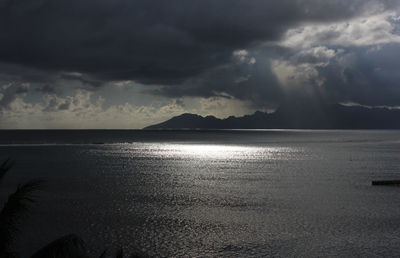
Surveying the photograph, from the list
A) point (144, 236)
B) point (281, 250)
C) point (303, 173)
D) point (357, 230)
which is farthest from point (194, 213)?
point (303, 173)

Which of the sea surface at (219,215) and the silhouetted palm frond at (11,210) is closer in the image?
the silhouetted palm frond at (11,210)

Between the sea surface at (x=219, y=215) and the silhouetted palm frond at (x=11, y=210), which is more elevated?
the silhouetted palm frond at (x=11, y=210)

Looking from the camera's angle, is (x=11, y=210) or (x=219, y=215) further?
(x=219, y=215)

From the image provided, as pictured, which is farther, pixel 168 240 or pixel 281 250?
pixel 168 240

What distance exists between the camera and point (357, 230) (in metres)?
39.2

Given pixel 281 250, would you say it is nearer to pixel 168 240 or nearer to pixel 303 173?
pixel 168 240

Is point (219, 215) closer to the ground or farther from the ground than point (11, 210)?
closer to the ground

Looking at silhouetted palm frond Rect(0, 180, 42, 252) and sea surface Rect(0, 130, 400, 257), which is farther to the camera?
sea surface Rect(0, 130, 400, 257)

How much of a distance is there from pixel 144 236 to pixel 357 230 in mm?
22722

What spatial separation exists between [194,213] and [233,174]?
44.2 m

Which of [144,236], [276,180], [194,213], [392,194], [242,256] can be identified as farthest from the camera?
[276,180]

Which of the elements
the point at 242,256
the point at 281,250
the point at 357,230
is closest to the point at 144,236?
the point at 242,256

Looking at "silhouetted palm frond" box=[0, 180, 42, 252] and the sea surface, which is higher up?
"silhouetted palm frond" box=[0, 180, 42, 252]

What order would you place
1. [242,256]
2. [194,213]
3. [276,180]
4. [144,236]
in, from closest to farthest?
1. [242,256]
2. [144,236]
3. [194,213]
4. [276,180]
